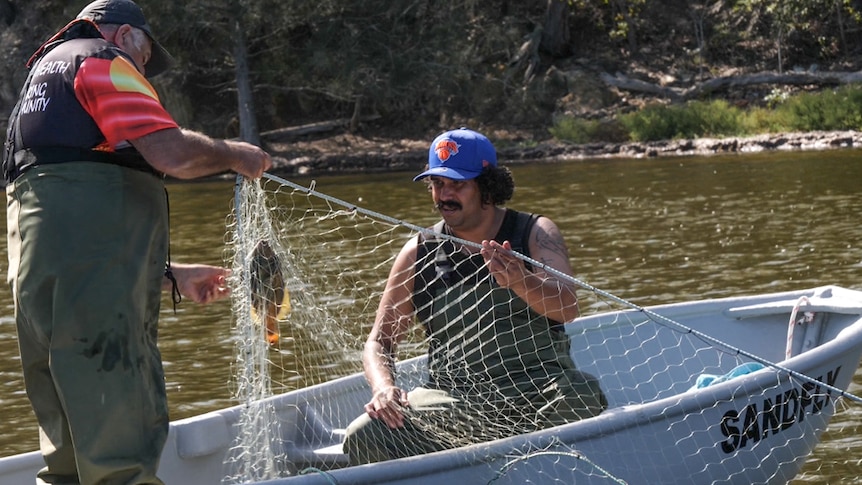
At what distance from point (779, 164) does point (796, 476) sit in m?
13.6

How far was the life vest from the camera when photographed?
139 inches

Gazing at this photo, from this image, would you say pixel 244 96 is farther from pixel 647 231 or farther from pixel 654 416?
pixel 654 416

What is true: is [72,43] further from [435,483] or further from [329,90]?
[329,90]

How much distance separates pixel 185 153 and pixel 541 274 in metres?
1.39

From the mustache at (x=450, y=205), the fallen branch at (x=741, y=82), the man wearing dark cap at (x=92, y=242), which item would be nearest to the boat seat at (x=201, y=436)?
the man wearing dark cap at (x=92, y=242)

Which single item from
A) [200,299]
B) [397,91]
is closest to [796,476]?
[200,299]

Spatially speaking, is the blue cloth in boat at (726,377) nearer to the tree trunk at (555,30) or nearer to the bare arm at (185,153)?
the bare arm at (185,153)

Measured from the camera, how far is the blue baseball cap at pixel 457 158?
4484mm

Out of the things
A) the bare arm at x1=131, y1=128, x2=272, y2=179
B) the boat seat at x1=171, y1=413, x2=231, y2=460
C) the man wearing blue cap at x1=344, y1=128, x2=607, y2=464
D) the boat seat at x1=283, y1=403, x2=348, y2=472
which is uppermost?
the bare arm at x1=131, y1=128, x2=272, y2=179

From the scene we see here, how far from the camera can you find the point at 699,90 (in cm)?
2512

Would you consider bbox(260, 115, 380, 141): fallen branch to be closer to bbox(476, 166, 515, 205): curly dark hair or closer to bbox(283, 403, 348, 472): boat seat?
bbox(283, 403, 348, 472): boat seat

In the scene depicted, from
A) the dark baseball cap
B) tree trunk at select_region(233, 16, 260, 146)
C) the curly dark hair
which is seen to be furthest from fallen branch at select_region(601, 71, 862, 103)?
the dark baseball cap

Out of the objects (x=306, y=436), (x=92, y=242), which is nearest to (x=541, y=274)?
(x=306, y=436)

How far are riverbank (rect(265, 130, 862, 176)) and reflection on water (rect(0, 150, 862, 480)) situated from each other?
1.17 metres
